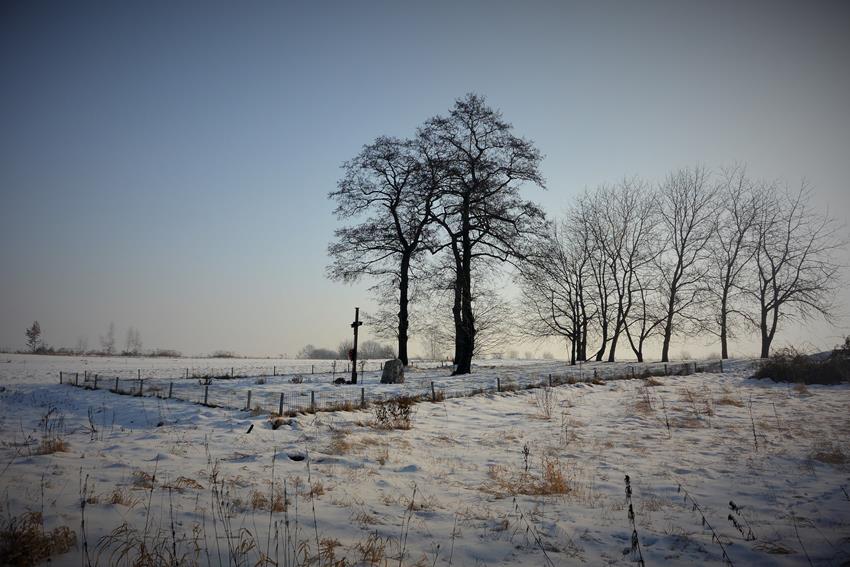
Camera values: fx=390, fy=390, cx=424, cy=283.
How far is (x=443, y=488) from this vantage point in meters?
5.64

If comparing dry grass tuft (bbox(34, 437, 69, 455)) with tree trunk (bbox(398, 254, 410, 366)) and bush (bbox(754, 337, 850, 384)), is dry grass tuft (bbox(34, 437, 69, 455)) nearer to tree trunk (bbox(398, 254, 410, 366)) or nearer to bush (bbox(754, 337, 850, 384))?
tree trunk (bbox(398, 254, 410, 366))

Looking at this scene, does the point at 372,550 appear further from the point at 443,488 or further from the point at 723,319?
the point at 723,319

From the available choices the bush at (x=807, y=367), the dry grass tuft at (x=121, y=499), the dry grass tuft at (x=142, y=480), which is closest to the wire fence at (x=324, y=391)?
the bush at (x=807, y=367)

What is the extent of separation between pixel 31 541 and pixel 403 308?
1897 cm

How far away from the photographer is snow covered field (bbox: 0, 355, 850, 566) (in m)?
3.76

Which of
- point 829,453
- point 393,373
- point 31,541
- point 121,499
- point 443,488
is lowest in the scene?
point 393,373

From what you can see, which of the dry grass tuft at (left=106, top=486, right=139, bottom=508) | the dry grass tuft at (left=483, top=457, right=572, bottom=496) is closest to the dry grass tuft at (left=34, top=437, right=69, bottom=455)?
the dry grass tuft at (left=106, top=486, right=139, bottom=508)

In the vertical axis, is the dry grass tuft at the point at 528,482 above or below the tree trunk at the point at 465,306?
below

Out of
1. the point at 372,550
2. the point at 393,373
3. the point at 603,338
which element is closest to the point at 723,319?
the point at 603,338

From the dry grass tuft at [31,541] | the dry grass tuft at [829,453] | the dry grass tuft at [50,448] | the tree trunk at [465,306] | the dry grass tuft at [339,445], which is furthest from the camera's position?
the tree trunk at [465,306]

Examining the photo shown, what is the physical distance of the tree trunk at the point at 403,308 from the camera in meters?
21.8

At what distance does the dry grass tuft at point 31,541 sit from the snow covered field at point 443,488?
105mm

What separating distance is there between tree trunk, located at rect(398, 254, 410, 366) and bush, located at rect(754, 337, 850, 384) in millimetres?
16827

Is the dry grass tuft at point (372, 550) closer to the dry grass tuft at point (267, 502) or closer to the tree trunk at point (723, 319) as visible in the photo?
the dry grass tuft at point (267, 502)
